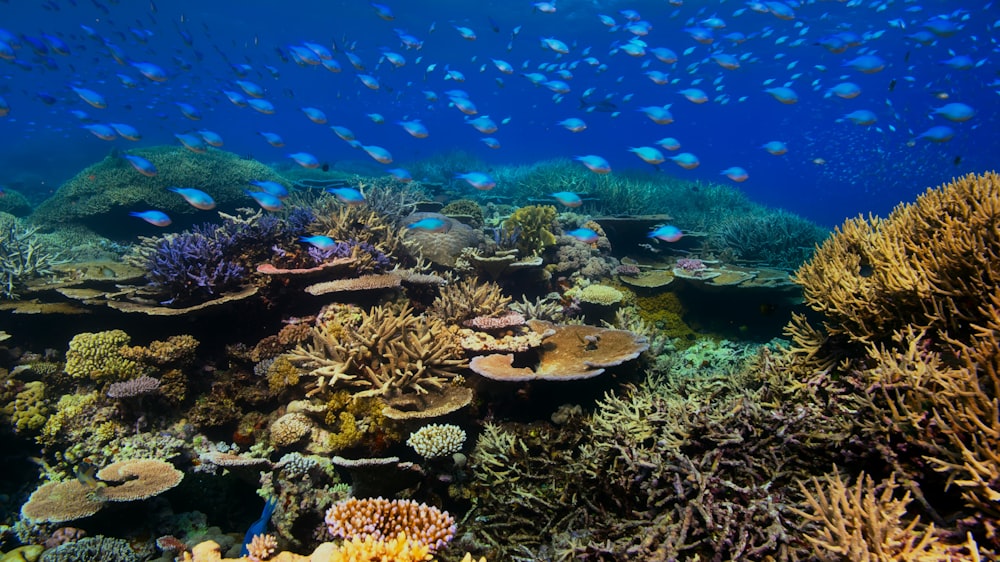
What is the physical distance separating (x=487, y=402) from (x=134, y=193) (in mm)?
11084

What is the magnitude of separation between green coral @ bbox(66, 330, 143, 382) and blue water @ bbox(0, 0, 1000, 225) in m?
8.27

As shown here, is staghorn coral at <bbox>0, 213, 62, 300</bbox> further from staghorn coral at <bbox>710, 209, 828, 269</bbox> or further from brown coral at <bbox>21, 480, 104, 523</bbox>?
staghorn coral at <bbox>710, 209, 828, 269</bbox>

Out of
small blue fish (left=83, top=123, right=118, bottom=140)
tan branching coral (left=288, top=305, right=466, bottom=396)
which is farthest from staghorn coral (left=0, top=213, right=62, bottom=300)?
tan branching coral (left=288, top=305, right=466, bottom=396)

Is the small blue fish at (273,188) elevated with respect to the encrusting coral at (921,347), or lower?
elevated

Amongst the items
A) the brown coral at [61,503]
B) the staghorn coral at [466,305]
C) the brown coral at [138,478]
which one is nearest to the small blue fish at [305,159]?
the staghorn coral at [466,305]

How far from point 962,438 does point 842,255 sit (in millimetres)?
2931

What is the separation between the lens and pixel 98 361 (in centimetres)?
509

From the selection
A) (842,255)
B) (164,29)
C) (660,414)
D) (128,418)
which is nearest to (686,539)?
(660,414)

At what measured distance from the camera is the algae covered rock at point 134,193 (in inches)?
411

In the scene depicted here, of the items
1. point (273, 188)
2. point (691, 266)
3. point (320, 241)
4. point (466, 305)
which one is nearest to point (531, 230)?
point (466, 305)

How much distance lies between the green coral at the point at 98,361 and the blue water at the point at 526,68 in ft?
27.1

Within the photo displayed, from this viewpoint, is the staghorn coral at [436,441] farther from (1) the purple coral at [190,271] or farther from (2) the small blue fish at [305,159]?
(2) the small blue fish at [305,159]

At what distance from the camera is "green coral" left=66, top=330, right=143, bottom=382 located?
5031mm

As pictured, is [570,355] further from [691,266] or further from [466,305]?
[691,266]
